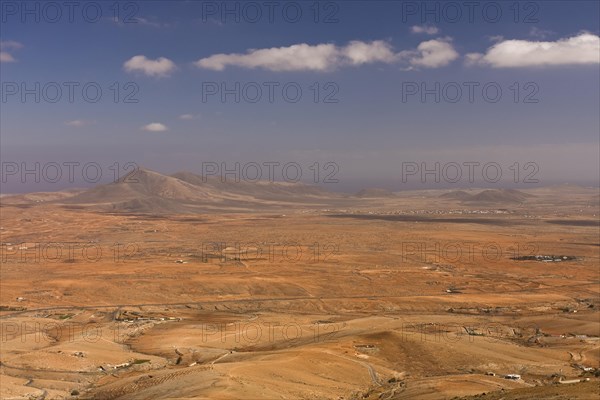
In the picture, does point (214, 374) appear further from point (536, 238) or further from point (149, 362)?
point (536, 238)

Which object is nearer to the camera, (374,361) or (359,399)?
(359,399)

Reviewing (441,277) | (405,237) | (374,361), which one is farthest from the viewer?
(405,237)

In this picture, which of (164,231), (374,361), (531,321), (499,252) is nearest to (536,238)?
(499,252)

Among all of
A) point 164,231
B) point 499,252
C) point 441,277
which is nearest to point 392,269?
point 441,277

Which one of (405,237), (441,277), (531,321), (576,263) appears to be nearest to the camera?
(531,321)

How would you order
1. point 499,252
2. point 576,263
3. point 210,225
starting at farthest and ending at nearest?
point 210,225 → point 499,252 → point 576,263

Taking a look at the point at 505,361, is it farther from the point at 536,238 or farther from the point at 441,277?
the point at 536,238
